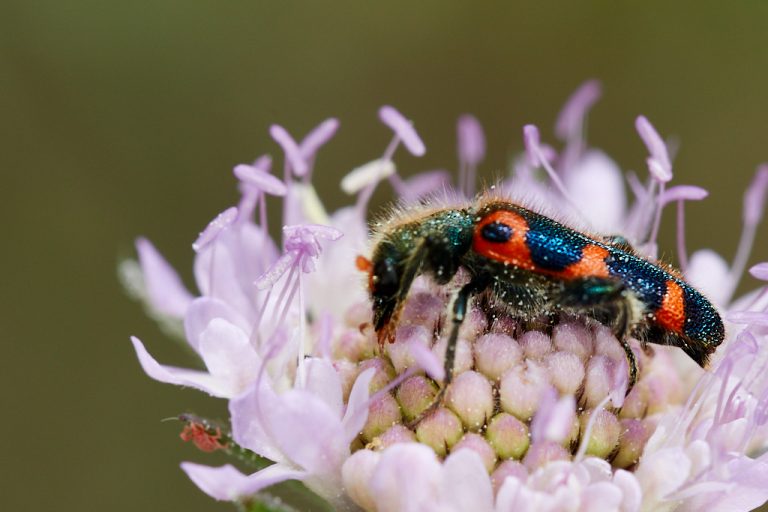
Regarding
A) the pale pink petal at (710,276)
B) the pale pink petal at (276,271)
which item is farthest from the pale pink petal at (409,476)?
the pale pink petal at (710,276)

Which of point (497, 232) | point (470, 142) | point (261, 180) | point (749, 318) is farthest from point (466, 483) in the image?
point (470, 142)

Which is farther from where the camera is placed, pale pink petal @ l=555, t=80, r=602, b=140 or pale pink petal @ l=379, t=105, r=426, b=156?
pale pink petal @ l=555, t=80, r=602, b=140

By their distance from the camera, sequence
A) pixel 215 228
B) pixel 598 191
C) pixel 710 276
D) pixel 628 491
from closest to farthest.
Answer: pixel 628 491
pixel 215 228
pixel 710 276
pixel 598 191

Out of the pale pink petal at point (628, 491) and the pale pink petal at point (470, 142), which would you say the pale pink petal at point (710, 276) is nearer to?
the pale pink petal at point (470, 142)

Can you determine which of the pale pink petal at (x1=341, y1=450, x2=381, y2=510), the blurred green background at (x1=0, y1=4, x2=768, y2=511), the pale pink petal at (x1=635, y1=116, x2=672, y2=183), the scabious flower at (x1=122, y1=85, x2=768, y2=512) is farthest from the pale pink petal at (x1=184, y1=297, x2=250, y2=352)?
the blurred green background at (x1=0, y1=4, x2=768, y2=511)

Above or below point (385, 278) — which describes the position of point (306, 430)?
below

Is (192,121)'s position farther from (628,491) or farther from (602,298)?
(628,491)

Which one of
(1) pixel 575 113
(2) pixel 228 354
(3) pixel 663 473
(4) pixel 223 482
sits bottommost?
(3) pixel 663 473

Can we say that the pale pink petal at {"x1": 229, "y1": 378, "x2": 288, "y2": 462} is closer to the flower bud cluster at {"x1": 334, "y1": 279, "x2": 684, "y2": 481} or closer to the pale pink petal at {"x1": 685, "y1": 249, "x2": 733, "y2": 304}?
the flower bud cluster at {"x1": 334, "y1": 279, "x2": 684, "y2": 481}
